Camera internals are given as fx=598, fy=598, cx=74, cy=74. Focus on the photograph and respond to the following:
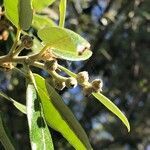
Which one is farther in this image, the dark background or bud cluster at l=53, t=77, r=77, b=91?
the dark background

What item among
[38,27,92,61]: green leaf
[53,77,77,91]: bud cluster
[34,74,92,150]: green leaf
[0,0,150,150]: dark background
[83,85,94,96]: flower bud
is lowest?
[0,0,150,150]: dark background

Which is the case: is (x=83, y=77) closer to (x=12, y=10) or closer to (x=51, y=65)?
(x=51, y=65)

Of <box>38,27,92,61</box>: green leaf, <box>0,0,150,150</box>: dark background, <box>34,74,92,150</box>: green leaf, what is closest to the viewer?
<box>38,27,92,61</box>: green leaf

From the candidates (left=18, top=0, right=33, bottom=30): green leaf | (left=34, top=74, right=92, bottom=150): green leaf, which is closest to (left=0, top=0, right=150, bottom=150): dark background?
(left=34, top=74, right=92, bottom=150): green leaf

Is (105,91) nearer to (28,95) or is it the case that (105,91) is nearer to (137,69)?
(137,69)

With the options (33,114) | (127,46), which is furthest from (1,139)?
(127,46)

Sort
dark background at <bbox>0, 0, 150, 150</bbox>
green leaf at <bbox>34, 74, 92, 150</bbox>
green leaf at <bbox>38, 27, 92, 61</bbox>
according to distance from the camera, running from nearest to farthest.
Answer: green leaf at <bbox>38, 27, 92, 61</bbox> → green leaf at <bbox>34, 74, 92, 150</bbox> → dark background at <bbox>0, 0, 150, 150</bbox>

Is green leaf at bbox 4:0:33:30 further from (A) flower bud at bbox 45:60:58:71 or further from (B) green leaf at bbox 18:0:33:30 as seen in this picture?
(A) flower bud at bbox 45:60:58:71

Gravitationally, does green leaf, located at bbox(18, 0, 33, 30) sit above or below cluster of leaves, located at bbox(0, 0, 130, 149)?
above
